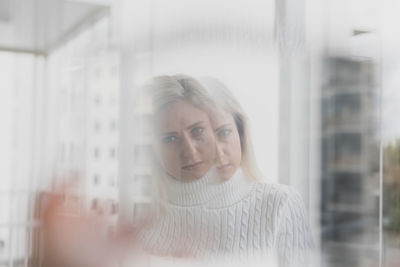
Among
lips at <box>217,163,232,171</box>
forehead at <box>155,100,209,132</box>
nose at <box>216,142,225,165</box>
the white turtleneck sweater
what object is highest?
forehead at <box>155,100,209,132</box>

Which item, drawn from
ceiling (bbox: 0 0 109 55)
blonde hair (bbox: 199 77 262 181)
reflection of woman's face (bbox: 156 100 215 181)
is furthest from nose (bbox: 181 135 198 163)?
ceiling (bbox: 0 0 109 55)

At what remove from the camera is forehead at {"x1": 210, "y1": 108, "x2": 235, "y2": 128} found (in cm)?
121

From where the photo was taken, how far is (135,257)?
1.10m

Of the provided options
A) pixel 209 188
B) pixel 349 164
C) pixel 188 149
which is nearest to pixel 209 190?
pixel 209 188

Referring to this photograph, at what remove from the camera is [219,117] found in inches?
47.8

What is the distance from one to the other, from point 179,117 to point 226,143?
14 cm

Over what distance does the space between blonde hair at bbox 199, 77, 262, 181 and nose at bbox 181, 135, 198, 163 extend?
119mm

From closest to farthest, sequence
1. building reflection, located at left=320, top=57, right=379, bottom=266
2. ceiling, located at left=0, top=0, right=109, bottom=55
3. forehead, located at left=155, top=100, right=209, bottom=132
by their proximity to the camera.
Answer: ceiling, located at left=0, top=0, right=109, bottom=55 < forehead, located at left=155, top=100, right=209, bottom=132 < building reflection, located at left=320, top=57, right=379, bottom=266

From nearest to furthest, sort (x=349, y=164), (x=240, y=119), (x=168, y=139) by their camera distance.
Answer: (x=168, y=139), (x=240, y=119), (x=349, y=164)

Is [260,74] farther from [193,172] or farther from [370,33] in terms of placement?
[370,33]

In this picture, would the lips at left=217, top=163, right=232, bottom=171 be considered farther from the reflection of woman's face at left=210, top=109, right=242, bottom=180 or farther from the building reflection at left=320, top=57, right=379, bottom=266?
the building reflection at left=320, top=57, right=379, bottom=266

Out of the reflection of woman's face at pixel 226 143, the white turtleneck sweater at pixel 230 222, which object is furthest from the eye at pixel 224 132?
the white turtleneck sweater at pixel 230 222

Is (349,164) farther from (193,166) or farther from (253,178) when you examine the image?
(193,166)

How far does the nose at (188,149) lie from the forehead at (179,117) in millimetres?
31
